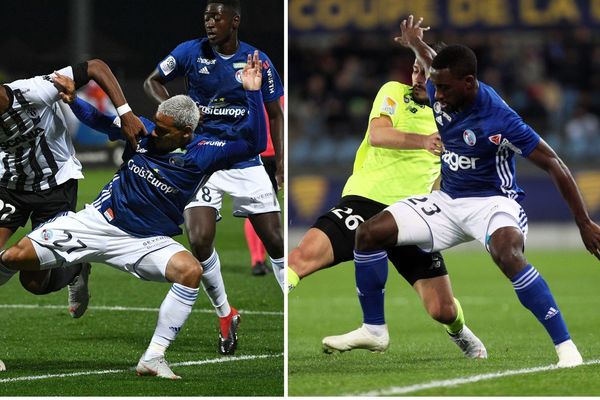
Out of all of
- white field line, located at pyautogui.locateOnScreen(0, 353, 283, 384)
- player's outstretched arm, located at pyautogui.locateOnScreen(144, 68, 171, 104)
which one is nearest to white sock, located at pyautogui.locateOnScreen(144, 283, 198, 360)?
white field line, located at pyautogui.locateOnScreen(0, 353, 283, 384)

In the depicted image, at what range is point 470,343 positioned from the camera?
20.7 ft

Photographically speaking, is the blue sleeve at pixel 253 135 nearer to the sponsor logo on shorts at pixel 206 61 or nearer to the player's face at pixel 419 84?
the sponsor logo on shorts at pixel 206 61

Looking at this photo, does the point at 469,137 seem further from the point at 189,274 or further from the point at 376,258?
the point at 189,274

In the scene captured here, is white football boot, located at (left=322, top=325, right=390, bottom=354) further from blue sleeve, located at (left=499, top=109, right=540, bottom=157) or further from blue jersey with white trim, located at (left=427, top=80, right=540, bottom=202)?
blue sleeve, located at (left=499, top=109, right=540, bottom=157)

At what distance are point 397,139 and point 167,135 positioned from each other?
1192 mm

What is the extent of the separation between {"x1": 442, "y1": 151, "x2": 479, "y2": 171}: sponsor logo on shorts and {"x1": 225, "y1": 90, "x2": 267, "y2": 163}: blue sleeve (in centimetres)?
93

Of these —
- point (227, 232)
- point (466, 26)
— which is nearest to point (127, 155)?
point (227, 232)

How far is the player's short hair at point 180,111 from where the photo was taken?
5266mm

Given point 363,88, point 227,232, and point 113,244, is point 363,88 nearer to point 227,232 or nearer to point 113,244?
point 227,232

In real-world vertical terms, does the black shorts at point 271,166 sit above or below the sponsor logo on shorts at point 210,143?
below

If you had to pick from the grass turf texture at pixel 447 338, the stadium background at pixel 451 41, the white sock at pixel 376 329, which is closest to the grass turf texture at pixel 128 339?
the grass turf texture at pixel 447 338

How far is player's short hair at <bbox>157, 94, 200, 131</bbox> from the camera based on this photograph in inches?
207

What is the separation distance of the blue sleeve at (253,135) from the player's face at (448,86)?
847 millimetres

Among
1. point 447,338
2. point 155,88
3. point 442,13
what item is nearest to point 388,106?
point 155,88
